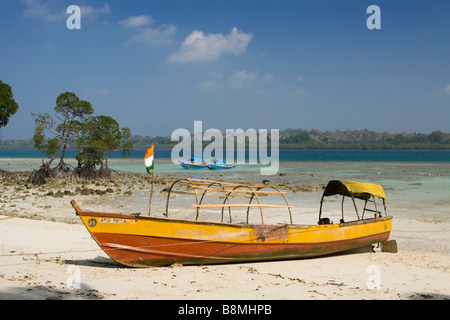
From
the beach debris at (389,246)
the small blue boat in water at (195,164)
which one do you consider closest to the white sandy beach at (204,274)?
the beach debris at (389,246)

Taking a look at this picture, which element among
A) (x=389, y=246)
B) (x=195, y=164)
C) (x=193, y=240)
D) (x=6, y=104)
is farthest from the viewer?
(x=195, y=164)

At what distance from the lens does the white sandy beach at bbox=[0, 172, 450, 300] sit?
273 inches

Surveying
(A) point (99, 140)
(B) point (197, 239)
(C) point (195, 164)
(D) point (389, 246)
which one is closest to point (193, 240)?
(B) point (197, 239)

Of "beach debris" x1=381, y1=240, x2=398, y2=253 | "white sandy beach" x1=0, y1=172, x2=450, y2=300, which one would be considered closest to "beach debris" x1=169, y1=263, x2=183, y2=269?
"white sandy beach" x1=0, y1=172, x2=450, y2=300

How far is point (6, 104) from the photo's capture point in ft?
93.9

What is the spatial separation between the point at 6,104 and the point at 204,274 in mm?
26051

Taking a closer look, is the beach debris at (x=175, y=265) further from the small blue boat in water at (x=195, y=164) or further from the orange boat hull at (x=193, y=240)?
the small blue boat in water at (x=195, y=164)

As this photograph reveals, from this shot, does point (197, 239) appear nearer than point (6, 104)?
Yes

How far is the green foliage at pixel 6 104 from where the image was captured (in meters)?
28.3

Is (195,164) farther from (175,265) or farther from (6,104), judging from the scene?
(175,265)

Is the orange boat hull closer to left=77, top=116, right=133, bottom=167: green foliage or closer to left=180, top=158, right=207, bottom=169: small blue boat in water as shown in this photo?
left=77, top=116, right=133, bottom=167: green foliage
